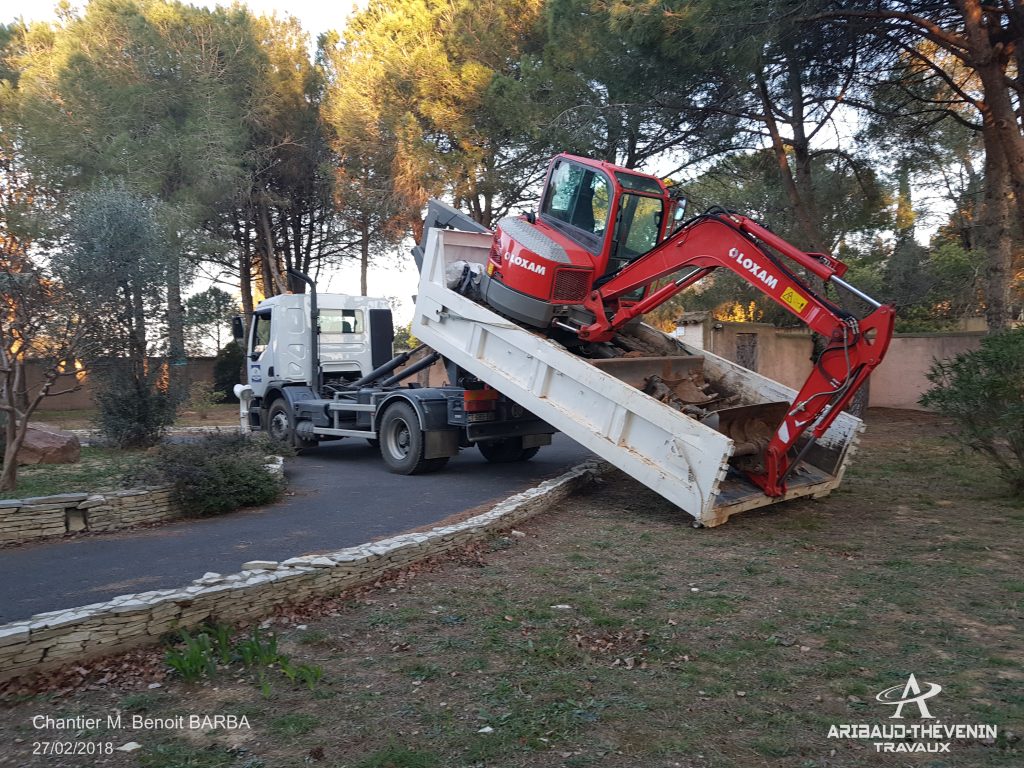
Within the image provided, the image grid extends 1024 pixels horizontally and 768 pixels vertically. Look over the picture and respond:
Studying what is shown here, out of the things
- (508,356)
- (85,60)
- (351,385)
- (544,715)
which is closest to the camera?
(544,715)

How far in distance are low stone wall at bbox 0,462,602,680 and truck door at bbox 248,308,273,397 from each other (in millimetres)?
8092

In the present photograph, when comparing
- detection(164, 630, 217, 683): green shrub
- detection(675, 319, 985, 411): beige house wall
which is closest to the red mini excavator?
detection(164, 630, 217, 683): green shrub

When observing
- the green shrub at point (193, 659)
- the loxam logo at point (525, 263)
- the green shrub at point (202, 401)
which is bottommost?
the green shrub at point (193, 659)

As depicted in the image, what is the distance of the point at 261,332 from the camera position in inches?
559

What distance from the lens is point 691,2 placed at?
11.9 meters

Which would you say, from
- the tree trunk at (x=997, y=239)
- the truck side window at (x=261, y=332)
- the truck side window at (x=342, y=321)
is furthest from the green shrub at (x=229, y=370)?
the tree trunk at (x=997, y=239)

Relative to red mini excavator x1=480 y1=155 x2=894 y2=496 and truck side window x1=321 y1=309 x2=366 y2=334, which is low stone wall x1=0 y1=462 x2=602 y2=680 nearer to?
red mini excavator x1=480 y1=155 x2=894 y2=496

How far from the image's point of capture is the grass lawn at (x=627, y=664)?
3490 millimetres

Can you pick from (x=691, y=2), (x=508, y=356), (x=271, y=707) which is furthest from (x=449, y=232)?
(x=271, y=707)

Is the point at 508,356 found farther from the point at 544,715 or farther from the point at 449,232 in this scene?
the point at 544,715

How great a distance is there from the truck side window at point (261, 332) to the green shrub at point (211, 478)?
4.78 m

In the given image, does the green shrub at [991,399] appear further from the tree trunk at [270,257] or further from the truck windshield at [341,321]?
the tree trunk at [270,257]

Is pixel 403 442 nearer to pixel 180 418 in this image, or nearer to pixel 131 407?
pixel 131 407

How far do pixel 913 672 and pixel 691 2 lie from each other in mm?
10584
